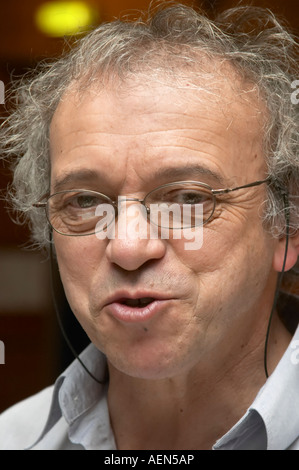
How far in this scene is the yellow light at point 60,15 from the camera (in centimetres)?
296

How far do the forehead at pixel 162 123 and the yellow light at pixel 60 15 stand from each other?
1.07m

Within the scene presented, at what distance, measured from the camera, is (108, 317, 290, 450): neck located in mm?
2031

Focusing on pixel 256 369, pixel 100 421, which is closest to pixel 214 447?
pixel 256 369

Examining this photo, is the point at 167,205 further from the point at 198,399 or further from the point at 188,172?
the point at 198,399

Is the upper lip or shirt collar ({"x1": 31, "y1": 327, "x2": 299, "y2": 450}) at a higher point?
the upper lip

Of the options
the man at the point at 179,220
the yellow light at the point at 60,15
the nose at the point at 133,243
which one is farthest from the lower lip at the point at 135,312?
the yellow light at the point at 60,15

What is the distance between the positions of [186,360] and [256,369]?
12.1 inches

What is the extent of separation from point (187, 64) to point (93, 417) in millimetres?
1112

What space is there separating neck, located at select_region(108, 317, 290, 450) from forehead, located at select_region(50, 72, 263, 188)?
587 mm

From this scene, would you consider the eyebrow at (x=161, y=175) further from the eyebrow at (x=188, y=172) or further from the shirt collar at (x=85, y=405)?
the shirt collar at (x=85, y=405)

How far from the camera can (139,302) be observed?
6.04 ft

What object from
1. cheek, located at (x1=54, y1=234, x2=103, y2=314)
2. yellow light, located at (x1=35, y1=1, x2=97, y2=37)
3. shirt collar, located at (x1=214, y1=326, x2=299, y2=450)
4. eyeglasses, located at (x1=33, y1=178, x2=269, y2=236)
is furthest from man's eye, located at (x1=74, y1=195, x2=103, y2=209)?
yellow light, located at (x1=35, y1=1, x2=97, y2=37)

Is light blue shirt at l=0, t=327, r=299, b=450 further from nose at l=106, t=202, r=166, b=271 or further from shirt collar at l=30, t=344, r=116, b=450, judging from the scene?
nose at l=106, t=202, r=166, b=271
